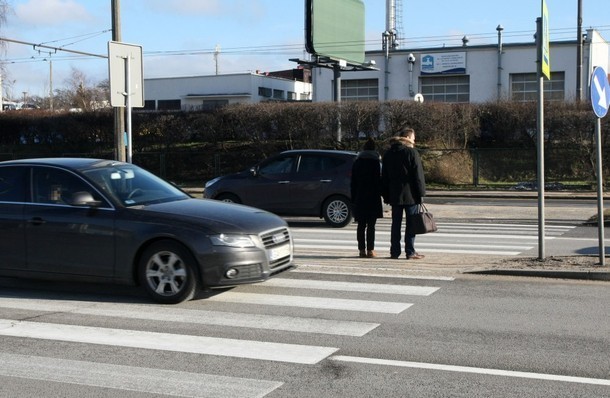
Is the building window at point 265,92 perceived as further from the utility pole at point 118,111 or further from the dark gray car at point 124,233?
the dark gray car at point 124,233

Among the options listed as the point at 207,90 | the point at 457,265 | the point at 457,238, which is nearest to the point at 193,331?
the point at 457,265

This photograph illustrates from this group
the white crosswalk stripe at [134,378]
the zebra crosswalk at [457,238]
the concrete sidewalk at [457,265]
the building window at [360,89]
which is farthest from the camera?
the building window at [360,89]

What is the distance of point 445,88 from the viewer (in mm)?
53438

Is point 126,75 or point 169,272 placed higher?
point 126,75

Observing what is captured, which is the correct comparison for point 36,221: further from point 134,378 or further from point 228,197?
point 228,197

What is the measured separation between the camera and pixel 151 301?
823cm

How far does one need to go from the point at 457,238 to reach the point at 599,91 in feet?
16.4

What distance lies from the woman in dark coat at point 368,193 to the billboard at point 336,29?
25.0 m

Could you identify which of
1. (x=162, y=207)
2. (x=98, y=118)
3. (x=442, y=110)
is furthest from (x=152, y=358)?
(x=98, y=118)

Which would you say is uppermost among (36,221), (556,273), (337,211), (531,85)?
(531,85)

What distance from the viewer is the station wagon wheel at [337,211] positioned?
53.9ft

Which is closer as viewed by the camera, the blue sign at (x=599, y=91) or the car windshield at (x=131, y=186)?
the car windshield at (x=131, y=186)

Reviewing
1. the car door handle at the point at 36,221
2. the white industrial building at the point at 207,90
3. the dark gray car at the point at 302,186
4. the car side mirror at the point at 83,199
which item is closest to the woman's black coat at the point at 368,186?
the car side mirror at the point at 83,199

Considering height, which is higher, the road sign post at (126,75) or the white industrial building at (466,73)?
the white industrial building at (466,73)
